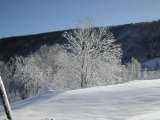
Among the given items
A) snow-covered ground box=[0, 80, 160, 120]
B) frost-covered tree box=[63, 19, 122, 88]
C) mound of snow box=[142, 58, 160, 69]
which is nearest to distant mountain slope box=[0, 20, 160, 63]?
mound of snow box=[142, 58, 160, 69]

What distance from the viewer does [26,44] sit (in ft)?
504

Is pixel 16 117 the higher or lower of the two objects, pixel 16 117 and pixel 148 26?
the lower

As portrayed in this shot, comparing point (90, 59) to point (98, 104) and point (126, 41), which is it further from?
point (126, 41)

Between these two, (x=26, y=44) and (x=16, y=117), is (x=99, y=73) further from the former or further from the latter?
(x=26, y=44)

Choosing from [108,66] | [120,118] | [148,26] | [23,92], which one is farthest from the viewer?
[148,26]

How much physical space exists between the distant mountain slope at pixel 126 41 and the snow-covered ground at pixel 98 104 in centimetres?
12421

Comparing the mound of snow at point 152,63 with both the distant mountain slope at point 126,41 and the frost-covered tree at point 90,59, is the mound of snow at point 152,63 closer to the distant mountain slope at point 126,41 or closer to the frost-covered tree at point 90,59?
the distant mountain slope at point 126,41

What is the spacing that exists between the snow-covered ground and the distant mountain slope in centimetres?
12421

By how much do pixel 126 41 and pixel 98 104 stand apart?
148560 mm

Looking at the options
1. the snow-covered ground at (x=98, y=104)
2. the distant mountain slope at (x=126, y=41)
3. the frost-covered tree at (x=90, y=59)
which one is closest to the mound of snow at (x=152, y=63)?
the distant mountain slope at (x=126, y=41)

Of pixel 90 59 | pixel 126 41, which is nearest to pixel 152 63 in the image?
pixel 126 41

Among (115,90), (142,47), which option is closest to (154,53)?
(142,47)

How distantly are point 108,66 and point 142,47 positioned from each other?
383ft

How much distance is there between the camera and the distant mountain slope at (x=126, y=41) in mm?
145250
